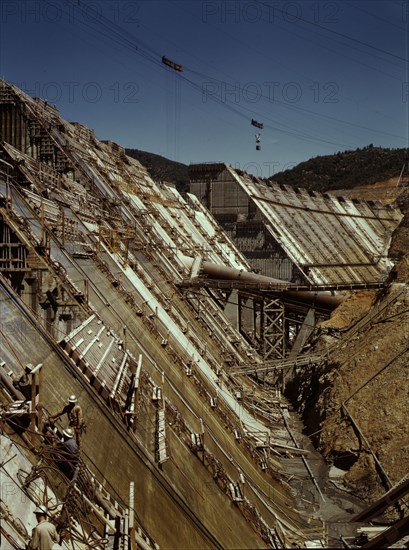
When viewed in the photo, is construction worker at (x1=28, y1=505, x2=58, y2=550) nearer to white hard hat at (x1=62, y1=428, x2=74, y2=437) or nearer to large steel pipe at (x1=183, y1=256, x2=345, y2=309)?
white hard hat at (x1=62, y1=428, x2=74, y2=437)

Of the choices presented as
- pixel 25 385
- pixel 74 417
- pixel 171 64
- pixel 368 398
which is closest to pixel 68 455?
pixel 74 417

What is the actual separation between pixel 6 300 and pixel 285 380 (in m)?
20.3

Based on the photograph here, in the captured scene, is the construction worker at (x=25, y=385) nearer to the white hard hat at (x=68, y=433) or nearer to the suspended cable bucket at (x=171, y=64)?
the white hard hat at (x=68, y=433)

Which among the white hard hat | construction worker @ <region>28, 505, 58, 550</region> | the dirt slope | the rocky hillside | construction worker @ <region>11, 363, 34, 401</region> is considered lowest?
the dirt slope

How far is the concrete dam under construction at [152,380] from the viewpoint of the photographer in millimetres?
9109

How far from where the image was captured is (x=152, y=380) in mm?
15391

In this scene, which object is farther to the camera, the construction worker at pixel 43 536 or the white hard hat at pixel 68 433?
the white hard hat at pixel 68 433

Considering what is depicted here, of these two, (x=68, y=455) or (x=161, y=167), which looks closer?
(x=68, y=455)

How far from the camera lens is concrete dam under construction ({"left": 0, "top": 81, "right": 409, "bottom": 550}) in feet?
29.9

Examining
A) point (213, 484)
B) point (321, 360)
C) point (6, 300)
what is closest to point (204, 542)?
point (213, 484)

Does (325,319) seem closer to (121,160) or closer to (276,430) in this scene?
(276,430)

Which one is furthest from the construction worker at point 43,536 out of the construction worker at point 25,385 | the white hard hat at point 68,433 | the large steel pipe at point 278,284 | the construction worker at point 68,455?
the large steel pipe at point 278,284

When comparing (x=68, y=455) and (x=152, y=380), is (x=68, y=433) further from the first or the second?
(x=152, y=380)

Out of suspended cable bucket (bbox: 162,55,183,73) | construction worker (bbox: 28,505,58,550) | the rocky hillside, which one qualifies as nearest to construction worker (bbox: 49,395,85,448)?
construction worker (bbox: 28,505,58,550)
